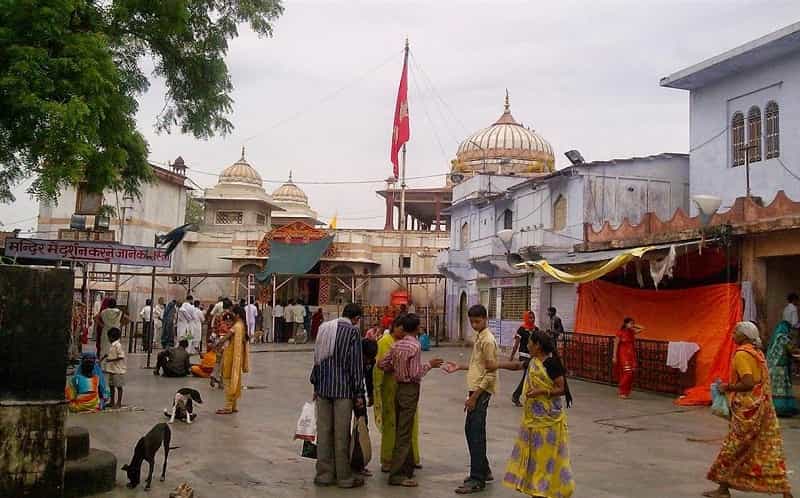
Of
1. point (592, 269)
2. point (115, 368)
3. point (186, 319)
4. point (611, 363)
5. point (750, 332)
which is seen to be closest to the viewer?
point (750, 332)

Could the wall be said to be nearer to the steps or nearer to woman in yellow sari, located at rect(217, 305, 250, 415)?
woman in yellow sari, located at rect(217, 305, 250, 415)

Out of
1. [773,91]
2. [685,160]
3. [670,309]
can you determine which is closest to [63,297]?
[670,309]

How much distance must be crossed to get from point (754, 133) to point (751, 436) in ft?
40.4

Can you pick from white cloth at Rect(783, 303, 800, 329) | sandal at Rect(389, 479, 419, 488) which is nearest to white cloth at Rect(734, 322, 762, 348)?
sandal at Rect(389, 479, 419, 488)

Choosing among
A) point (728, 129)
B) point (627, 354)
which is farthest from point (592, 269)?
point (728, 129)

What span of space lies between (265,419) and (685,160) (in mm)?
15213

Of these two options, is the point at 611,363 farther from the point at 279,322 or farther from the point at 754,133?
the point at 279,322

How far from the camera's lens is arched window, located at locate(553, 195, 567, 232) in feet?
67.7

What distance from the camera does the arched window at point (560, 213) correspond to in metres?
20.6

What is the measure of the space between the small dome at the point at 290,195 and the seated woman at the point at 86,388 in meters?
35.0

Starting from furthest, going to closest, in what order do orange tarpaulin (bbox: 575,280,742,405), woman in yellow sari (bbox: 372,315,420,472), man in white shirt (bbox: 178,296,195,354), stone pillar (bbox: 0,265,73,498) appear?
man in white shirt (bbox: 178,296,195,354), orange tarpaulin (bbox: 575,280,742,405), woman in yellow sari (bbox: 372,315,420,472), stone pillar (bbox: 0,265,73,498)

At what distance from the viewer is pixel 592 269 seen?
14.5 meters

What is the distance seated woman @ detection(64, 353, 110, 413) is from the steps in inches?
141

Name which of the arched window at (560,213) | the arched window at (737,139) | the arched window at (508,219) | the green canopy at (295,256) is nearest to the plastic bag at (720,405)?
the arched window at (737,139)
